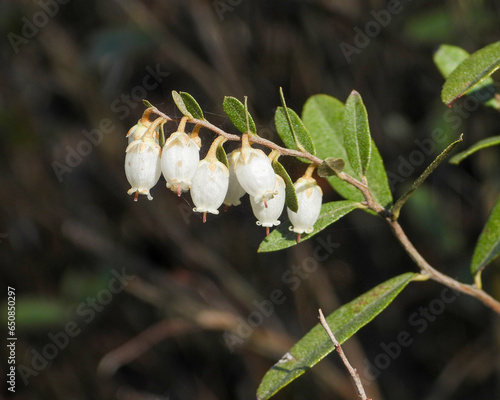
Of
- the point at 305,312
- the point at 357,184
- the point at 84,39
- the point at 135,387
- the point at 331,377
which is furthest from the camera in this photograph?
the point at 84,39

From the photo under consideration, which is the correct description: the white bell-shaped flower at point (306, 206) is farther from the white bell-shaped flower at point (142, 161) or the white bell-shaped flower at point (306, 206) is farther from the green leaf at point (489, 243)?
the green leaf at point (489, 243)

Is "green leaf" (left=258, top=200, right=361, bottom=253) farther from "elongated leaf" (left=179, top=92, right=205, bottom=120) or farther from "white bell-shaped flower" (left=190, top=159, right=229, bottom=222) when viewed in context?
"elongated leaf" (left=179, top=92, right=205, bottom=120)

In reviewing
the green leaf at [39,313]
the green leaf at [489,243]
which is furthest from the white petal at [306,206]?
the green leaf at [39,313]

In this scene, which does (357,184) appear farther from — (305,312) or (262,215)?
(305,312)

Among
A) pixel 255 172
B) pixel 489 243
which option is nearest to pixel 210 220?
pixel 489 243

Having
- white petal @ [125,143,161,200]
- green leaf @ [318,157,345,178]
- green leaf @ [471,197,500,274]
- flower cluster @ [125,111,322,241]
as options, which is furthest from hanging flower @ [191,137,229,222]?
green leaf @ [471,197,500,274]

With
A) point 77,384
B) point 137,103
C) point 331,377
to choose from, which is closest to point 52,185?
point 137,103

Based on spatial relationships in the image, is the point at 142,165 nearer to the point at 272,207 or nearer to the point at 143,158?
the point at 143,158
